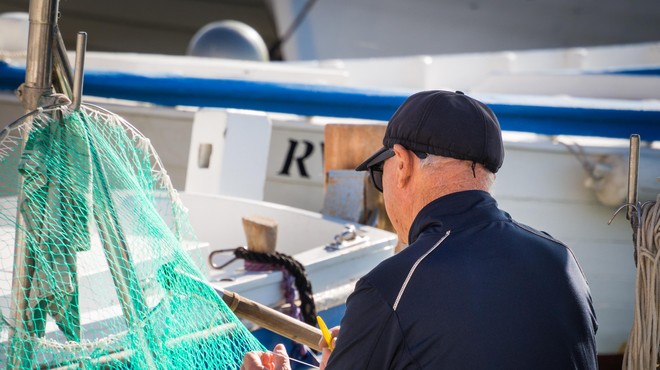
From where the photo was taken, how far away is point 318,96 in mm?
6062

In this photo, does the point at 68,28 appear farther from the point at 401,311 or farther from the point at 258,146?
the point at 401,311

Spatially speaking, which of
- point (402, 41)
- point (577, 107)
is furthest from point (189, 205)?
point (402, 41)

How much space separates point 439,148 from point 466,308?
40cm

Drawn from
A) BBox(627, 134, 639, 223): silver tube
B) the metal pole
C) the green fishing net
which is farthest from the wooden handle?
BBox(627, 134, 639, 223): silver tube

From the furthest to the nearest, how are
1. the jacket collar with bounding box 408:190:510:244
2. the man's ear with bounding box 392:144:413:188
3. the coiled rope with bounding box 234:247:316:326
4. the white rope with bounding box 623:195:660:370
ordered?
the coiled rope with bounding box 234:247:316:326
the white rope with bounding box 623:195:660:370
the man's ear with bounding box 392:144:413:188
the jacket collar with bounding box 408:190:510:244

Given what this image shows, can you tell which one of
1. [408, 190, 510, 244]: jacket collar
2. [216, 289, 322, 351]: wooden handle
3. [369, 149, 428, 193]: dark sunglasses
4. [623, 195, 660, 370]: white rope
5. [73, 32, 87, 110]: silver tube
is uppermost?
[73, 32, 87, 110]: silver tube

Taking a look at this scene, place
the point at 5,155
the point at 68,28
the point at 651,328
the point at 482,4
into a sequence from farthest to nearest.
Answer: the point at 68,28, the point at 482,4, the point at 651,328, the point at 5,155

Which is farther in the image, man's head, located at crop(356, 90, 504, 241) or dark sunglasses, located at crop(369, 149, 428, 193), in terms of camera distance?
dark sunglasses, located at crop(369, 149, 428, 193)

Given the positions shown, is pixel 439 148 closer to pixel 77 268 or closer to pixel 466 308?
pixel 466 308

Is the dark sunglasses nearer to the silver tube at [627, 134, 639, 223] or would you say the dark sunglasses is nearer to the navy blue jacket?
the navy blue jacket

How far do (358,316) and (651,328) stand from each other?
1377 millimetres

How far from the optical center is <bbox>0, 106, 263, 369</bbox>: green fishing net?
8.06ft

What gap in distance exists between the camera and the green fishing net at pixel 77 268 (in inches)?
96.7

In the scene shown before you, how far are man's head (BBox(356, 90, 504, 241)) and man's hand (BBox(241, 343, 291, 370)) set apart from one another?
52 cm
